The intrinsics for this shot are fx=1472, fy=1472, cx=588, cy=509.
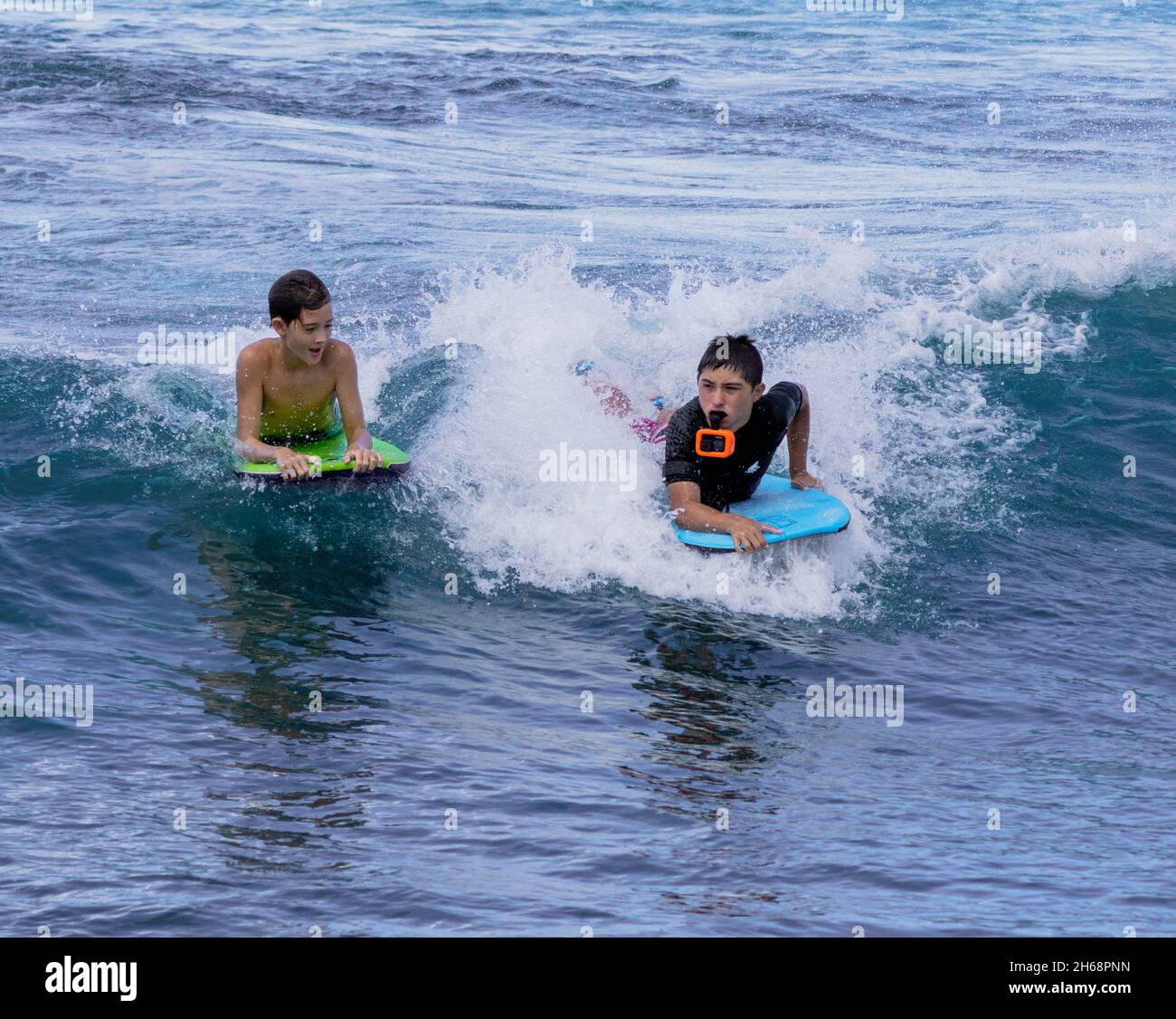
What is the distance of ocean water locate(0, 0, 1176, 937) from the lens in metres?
4.79

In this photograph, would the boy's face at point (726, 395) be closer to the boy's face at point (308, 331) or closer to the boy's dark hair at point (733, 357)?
the boy's dark hair at point (733, 357)

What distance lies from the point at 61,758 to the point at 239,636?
4.78ft

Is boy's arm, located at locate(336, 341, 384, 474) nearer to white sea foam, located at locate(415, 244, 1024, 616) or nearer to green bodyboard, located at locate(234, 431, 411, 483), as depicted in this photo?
green bodyboard, located at locate(234, 431, 411, 483)

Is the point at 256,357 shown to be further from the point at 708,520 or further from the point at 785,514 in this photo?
the point at 785,514

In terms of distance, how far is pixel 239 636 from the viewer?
22.5 ft

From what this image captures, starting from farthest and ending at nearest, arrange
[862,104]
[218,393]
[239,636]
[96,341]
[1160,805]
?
[862,104] < [96,341] < [218,393] < [239,636] < [1160,805]

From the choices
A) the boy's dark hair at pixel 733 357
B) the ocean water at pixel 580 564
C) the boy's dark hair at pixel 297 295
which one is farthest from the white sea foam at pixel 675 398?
the boy's dark hair at pixel 297 295

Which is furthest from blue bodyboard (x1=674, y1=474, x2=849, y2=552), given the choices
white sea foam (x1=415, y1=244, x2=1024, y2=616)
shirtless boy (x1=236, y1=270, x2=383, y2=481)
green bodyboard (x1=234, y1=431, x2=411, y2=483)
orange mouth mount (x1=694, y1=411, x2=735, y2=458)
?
shirtless boy (x1=236, y1=270, x2=383, y2=481)

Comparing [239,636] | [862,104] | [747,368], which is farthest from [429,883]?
[862,104]

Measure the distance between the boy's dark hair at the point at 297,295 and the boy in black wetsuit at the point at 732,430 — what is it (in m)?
1.95

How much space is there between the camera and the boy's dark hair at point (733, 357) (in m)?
7.21

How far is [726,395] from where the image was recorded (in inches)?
285
